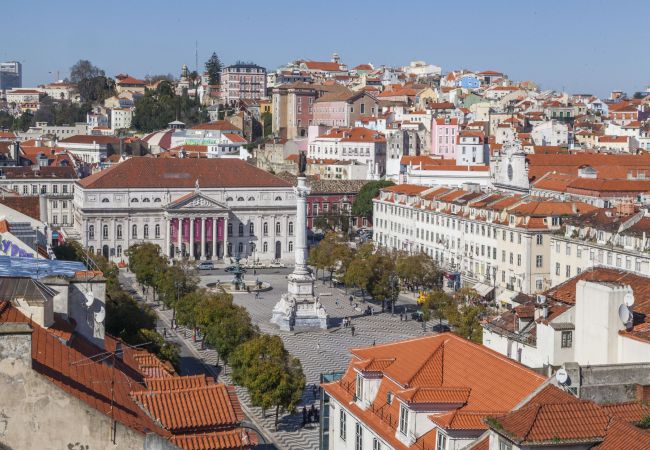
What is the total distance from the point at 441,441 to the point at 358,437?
5.13 meters

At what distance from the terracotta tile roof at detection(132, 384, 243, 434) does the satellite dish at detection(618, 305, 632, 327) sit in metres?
9.68

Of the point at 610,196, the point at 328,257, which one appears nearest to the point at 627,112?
the point at 610,196

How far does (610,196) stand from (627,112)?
78456 mm

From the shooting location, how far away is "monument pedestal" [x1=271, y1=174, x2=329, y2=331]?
57812 millimetres

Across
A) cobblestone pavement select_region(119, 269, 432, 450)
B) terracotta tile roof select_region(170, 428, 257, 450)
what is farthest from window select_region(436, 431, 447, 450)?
cobblestone pavement select_region(119, 269, 432, 450)

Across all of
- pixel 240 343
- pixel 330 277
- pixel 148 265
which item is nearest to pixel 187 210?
pixel 330 277

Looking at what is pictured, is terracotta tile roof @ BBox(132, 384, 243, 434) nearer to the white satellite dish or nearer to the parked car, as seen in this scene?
the white satellite dish

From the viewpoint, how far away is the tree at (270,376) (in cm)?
3625

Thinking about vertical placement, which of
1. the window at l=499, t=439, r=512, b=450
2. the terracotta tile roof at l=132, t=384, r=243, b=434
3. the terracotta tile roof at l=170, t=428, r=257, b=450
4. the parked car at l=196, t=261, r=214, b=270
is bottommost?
the parked car at l=196, t=261, r=214, b=270

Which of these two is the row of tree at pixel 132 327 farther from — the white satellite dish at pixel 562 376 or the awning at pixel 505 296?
the awning at pixel 505 296

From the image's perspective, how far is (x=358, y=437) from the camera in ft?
77.0

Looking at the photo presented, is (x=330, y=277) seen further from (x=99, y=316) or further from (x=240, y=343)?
(x=99, y=316)

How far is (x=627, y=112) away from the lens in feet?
495

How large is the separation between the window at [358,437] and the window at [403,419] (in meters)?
2.63
